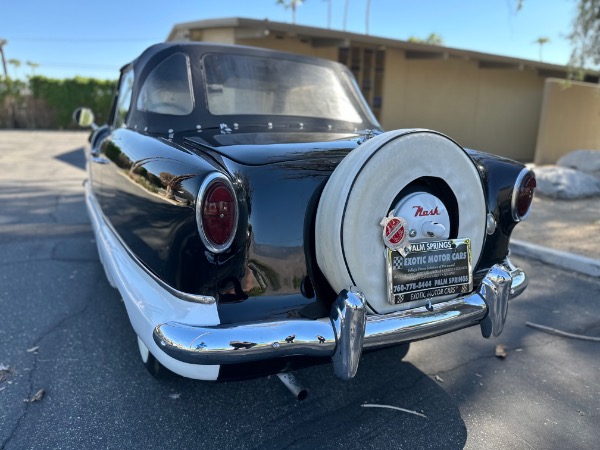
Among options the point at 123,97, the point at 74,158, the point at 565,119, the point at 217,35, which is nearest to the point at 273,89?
the point at 123,97

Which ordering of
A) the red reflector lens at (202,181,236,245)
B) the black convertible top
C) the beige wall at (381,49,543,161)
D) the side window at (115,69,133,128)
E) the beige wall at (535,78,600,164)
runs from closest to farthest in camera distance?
1. the red reflector lens at (202,181,236,245)
2. the black convertible top
3. the side window at (115,69,133,128)
4. the beige wall at (381,49,543,161)
5. the beige wall at (535,78,600,164)

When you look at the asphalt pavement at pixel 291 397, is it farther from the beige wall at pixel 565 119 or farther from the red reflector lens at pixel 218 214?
the beige wall at pixel 565 119

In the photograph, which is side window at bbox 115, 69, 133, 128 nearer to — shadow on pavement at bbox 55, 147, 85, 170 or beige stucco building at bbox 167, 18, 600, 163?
beige stucco building at bbox 167, 18, 600, 163

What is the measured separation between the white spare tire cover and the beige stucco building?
26.3 feet

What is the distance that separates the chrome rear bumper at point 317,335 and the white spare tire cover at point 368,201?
10 centimetres

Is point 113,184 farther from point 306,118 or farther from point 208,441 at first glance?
point 208,441

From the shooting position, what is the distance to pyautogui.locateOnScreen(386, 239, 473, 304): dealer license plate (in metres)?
1.94

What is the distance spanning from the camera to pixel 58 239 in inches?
198

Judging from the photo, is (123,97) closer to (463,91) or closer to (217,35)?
(217,35)

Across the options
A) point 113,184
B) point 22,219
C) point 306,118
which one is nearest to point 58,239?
point 22,219

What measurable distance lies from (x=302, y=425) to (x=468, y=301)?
94 centimetres

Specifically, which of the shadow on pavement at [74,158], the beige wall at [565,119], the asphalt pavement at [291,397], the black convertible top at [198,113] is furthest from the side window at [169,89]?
the beige wall at [565,119]

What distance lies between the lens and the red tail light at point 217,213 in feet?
5.90

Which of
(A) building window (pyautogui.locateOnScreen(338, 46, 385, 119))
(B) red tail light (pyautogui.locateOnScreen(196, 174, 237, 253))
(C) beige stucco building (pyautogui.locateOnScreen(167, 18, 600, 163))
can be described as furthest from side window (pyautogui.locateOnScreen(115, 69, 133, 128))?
(A) building window (pyautogui.locateOnScreen(338, 46, 385, 119))
